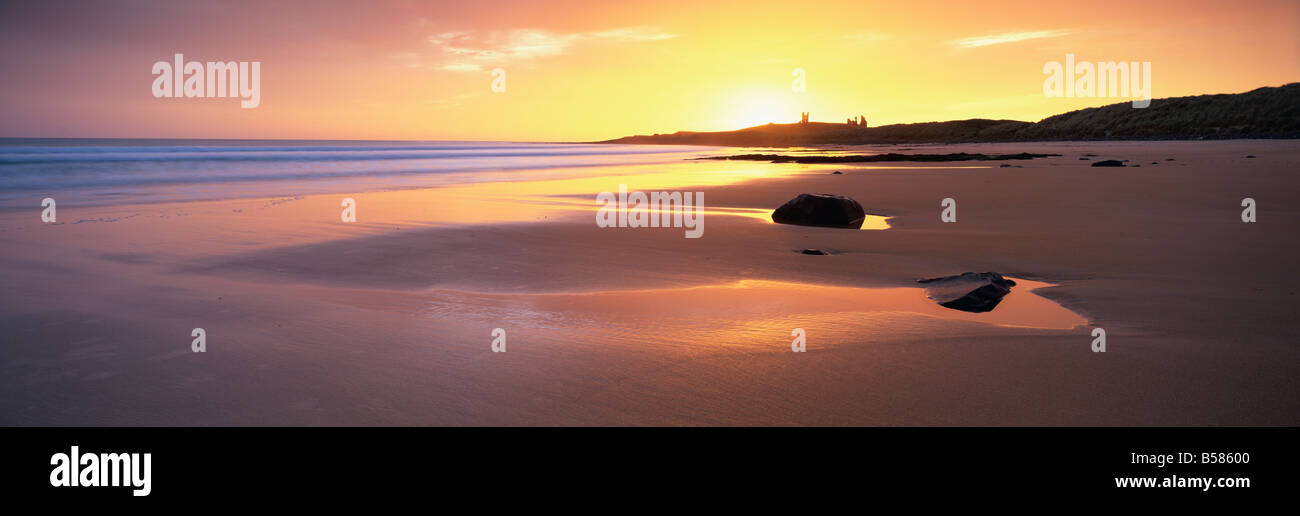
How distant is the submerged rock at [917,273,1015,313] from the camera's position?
3939mm

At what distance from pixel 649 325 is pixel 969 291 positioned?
2.06m

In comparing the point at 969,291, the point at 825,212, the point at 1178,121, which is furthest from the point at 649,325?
the point at 1178,121

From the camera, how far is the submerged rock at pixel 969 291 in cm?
394

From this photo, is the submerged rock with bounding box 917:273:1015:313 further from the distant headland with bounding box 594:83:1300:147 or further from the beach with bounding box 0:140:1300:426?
the distant headland with bounding box 594:83:1300:147

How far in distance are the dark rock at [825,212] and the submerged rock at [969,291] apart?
3305mm

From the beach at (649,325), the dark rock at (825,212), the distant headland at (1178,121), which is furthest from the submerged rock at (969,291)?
the distant headland at (1178,121)

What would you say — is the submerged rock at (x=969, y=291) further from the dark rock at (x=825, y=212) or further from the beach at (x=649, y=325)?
the dark rock at (x=825, y=212)

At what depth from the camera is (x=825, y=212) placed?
7926mm

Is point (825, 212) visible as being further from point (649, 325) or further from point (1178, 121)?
point (1178, 121)

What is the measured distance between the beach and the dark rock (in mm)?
513
